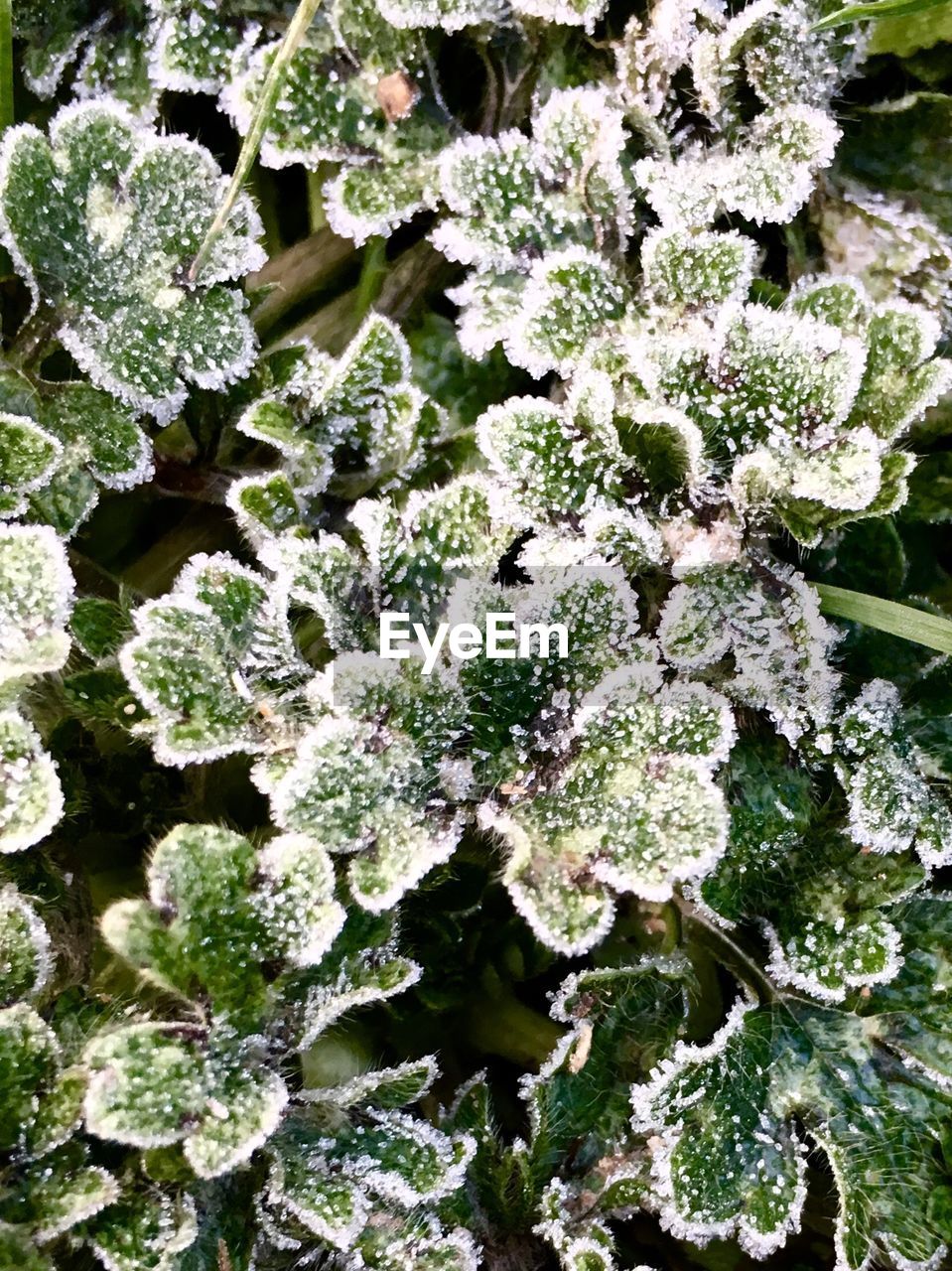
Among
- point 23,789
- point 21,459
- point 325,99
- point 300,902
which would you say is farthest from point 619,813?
point 325,99

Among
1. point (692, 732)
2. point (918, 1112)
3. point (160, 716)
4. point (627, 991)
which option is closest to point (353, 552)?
point (160, 716)

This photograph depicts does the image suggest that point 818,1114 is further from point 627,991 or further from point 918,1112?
point 627,991

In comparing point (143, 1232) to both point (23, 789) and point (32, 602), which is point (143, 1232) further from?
point (32, 602)

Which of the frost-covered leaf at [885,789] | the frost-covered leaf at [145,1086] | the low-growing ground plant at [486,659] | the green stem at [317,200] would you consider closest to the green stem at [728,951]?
the low-growing ground plant at [486,659]

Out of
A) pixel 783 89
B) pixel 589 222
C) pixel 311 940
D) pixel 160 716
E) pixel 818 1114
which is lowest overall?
pixel 818 1114

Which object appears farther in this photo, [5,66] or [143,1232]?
[5,66]

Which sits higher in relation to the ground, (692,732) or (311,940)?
(692,732)

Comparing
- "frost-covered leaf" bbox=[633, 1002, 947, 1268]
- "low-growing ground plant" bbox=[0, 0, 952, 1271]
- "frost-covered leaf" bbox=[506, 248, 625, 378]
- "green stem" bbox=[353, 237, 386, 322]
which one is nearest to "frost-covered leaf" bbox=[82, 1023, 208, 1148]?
"low-growing ground plant" bbox=[0, 0, 952, 1271]
